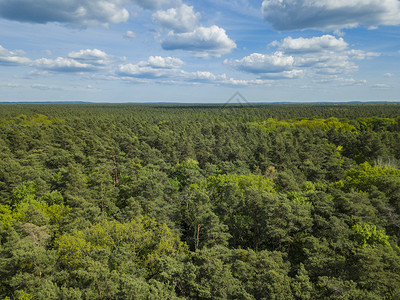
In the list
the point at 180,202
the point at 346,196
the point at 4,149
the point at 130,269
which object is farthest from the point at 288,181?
the point at 4,149

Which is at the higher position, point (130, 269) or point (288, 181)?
point (288, 181)

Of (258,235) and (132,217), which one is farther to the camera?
(258,235)

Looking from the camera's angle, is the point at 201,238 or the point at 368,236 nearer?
the point at 368,236

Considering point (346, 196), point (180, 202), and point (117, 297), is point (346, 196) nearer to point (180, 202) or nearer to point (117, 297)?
point (180, 202)

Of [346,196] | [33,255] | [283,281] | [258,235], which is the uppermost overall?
[346,196]

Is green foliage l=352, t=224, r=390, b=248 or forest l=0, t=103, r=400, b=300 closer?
forest l=0, t=103, r=400, b=300

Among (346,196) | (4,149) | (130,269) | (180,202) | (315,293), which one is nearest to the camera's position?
(315,293)

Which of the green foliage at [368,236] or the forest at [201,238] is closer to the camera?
the forest at [201,238]

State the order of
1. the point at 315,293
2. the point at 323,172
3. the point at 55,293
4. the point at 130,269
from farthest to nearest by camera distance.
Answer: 1. the point at 323,172
2. the point at 130,269
3. the point at 315,293
4. the point at 55,293

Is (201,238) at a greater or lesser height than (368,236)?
Result: lesser

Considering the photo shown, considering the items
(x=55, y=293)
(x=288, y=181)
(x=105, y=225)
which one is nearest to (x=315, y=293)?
(x=55, y=293)
